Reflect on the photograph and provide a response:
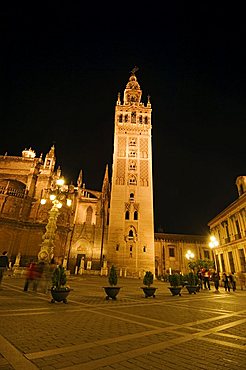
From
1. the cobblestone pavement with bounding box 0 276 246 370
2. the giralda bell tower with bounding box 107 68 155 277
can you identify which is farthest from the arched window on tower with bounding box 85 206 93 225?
the cobblestone pavement with bounding box 0 276 246 370

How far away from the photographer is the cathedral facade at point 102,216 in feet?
112

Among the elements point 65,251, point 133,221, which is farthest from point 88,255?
point 133,221

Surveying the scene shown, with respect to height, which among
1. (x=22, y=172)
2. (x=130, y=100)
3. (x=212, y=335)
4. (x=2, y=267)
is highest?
(x=130, y=100)

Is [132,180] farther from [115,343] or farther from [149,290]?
[115,343]

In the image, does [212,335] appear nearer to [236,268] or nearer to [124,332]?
[124,332]

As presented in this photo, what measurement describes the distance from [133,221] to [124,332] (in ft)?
111

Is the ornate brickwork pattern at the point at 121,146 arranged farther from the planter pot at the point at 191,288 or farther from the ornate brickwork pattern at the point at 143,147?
the planter pot at the point at 191,288

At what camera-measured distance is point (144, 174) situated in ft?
136

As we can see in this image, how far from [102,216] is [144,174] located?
1170 cm

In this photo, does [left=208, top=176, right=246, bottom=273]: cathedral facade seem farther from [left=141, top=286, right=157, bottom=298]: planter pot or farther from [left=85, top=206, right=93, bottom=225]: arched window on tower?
[left=85, top=206, right=93, bottom=225]: arched window on tower

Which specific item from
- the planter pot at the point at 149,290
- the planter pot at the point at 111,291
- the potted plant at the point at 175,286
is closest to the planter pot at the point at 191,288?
the potted plant at the point at 175,286

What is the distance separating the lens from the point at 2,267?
10562 mm

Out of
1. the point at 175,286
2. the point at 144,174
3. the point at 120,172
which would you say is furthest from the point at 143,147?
the point at 175,286

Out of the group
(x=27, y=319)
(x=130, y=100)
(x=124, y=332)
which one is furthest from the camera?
(x=130, y=100)
